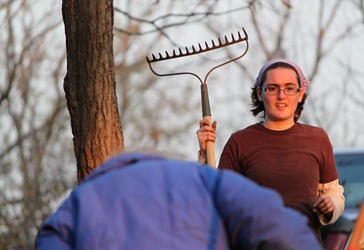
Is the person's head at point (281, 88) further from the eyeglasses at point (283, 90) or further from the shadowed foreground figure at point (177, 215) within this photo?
the shadowed foreground figure at point (177, 215)

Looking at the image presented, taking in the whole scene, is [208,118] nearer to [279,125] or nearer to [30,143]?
[279,125]

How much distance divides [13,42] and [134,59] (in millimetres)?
7814

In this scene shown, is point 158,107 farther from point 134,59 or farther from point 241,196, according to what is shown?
point 241,196

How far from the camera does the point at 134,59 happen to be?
36938 mm

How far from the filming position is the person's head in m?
6.80

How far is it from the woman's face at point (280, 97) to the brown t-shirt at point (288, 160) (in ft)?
0.24

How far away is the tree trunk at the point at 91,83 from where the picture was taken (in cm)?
775

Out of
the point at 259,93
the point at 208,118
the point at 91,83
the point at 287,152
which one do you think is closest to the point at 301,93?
the point at 259,93

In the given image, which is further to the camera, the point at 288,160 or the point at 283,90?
the point at 283,90

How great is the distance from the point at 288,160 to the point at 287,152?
0.17ft

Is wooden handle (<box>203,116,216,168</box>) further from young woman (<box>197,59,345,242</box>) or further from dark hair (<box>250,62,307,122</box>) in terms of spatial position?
dark hair (<box>250,62,307,122</box>)

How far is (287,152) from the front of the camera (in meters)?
6.71

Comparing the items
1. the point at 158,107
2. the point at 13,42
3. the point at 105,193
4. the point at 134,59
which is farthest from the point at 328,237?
the point at 158,107

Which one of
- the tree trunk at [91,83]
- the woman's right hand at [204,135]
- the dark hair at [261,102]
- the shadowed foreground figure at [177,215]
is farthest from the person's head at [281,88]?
the shadowed foreground figure at [177,215]
